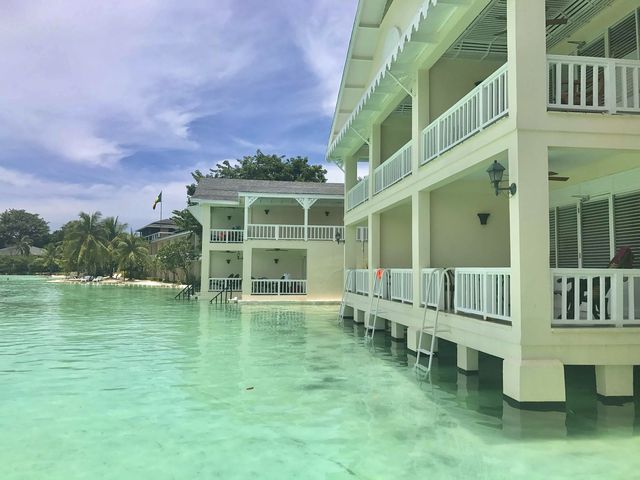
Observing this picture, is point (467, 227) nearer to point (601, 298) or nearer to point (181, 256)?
point (601, 298)

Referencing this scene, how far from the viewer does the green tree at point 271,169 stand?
47562mm

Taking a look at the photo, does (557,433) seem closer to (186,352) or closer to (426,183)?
(426,183)

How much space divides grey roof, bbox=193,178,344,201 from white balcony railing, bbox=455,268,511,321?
1770cm

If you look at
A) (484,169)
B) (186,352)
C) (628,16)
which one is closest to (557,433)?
(484,169)

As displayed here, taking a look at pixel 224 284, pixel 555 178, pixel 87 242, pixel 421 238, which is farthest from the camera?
pixel 87 242

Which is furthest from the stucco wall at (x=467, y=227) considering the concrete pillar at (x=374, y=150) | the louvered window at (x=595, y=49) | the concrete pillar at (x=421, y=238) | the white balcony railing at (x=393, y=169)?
the concrete pillar at (x=374, y=150)

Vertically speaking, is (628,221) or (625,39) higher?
(625,39)

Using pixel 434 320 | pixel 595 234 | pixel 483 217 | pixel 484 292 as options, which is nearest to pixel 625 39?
pixel 595 234

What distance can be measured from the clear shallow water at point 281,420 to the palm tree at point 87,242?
40748 mm

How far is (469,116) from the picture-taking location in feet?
28.1

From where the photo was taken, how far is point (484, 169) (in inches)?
343

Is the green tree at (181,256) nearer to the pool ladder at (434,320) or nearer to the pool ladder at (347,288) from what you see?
the pool ladder at (347,288)

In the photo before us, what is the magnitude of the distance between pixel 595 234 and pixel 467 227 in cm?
253

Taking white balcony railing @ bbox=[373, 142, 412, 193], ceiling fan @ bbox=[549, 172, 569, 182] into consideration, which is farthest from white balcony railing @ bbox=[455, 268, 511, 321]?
white balcony railing @ bbox=[373, 142, 412, 193]
